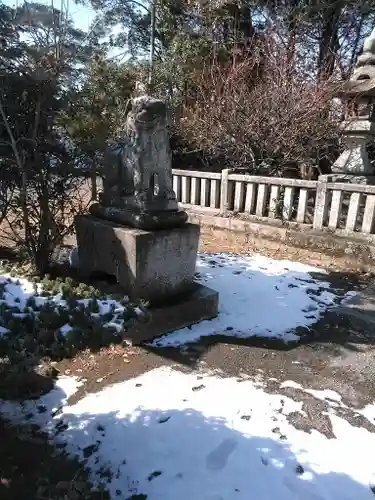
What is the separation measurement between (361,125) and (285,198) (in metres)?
1.47

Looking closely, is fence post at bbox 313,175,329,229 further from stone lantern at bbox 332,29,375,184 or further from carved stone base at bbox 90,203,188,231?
carved stone base at bbox 90,203,188,231

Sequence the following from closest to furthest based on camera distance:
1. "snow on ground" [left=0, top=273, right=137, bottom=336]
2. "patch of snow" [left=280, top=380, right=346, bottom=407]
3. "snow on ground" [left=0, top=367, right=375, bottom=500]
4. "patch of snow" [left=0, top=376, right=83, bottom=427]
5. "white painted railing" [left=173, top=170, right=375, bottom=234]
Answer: "snow on ground" [left=0, top=367, right=375, bottom=500]
"patch of snow" [left=0, top=376, right=83, bottom=427]
"patch of snow" [left=280, top=380, right=346, bottom=407]
"snow on ground" [left=0, top=273, right=137, bottom=336]
"white painted railing" [left=173, top=170, right=375, bottom=234]

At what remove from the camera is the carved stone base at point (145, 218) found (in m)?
3.24

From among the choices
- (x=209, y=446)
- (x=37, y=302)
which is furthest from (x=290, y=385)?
(x=37, y=302)

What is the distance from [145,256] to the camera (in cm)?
316

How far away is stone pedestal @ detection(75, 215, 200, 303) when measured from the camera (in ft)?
10.4

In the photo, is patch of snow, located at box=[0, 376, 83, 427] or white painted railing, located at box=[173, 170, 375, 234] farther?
white painted railing, located at box=[173, 170, 375, 234]

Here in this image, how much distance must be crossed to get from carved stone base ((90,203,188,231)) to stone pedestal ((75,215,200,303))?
2.3 inches

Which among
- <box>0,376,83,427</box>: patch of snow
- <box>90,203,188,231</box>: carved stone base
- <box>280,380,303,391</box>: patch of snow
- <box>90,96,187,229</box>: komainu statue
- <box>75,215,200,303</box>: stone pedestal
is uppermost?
<box>90,96,187,229</box>: komainu statue

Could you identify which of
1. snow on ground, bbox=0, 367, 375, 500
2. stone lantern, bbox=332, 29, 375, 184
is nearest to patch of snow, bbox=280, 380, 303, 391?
snow on ground, bbox=0, 367, 375, 500

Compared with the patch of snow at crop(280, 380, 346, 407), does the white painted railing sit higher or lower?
higher

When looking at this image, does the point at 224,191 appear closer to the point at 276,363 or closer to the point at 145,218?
the point at 145,218

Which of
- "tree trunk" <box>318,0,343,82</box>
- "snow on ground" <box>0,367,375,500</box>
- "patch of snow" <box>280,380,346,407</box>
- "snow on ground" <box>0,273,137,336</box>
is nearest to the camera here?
"snow on ground" <box>0,367,375,500</box>

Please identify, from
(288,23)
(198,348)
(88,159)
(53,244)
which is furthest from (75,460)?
(288,23)
